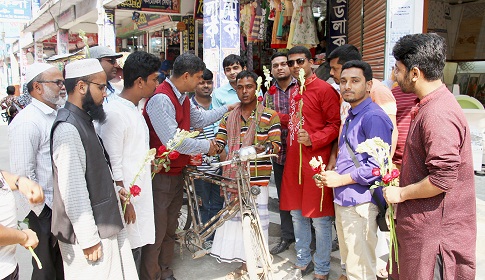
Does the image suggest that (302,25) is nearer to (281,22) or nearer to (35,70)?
(281,22)

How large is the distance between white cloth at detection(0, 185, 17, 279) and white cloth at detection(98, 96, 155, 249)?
0.83m

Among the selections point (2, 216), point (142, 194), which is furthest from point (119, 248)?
point (2, 216)

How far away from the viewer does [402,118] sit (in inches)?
132

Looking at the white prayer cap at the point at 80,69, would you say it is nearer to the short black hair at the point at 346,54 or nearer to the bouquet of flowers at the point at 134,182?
the bouquet of flowers at the point at 134,182

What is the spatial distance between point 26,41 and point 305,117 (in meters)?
24.5

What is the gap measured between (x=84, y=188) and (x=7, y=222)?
0.40 meters

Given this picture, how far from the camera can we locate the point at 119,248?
2613 mm

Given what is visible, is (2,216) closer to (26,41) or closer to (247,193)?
(247,193)

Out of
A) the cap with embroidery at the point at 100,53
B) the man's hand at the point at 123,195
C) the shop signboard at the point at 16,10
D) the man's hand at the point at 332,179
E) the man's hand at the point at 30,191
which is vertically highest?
the shop signboard at the point at 16,10

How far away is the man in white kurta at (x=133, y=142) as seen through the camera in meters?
2.89

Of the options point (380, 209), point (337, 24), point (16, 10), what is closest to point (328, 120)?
point (380, 209)

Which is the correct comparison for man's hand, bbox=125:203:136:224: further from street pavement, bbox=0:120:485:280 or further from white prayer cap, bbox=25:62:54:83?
white prayer cap, bbox=25:62:54:83

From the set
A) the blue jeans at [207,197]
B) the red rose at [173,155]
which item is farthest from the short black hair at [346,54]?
the blue jeans at [207,197]

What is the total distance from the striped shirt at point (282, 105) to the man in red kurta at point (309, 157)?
33 cm
